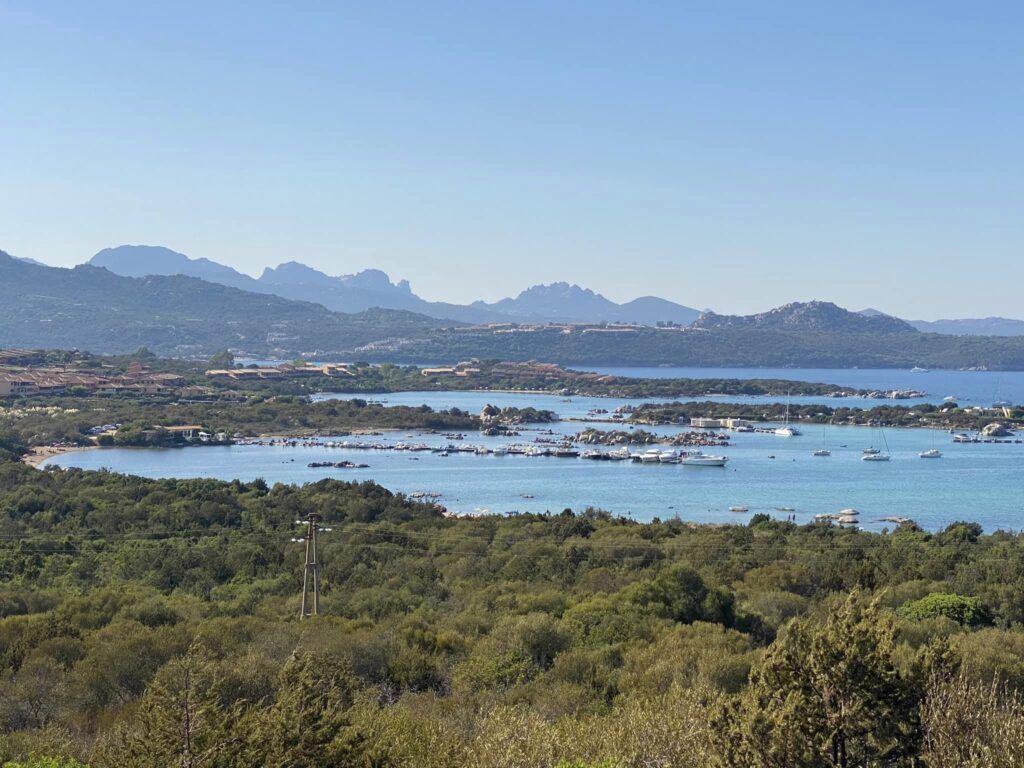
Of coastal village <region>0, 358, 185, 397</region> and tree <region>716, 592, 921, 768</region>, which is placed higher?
tree <region>716, 592, 921, 768</region>

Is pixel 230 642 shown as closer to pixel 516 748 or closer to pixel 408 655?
pixel 408 655

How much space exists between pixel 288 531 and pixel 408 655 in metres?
10.5

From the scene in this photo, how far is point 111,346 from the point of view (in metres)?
103

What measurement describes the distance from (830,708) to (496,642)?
4834 mm

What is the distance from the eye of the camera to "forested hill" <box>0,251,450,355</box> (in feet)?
350

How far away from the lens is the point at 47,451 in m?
38.0

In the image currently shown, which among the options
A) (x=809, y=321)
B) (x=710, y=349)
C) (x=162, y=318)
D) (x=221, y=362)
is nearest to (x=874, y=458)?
(x=221, y=362)

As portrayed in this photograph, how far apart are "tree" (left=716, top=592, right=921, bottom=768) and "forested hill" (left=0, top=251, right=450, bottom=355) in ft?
334

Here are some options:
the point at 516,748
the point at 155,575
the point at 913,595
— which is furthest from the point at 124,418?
the point at 516,748

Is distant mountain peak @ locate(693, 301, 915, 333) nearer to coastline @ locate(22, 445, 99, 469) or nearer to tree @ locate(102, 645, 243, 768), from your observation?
coastline @ locate(22, 445, 99, 469)

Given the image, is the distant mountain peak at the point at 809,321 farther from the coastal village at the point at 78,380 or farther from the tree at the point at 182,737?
the tree at the point at 182,737

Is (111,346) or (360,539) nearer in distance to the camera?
(360,539)

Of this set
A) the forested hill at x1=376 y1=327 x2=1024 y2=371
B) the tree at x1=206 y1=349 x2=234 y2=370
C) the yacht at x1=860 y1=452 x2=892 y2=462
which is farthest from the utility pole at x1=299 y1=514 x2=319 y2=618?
the forested hill at x1=376 y1=327 x2=1024 y2=371

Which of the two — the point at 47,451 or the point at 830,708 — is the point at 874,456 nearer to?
the point at 47,451
